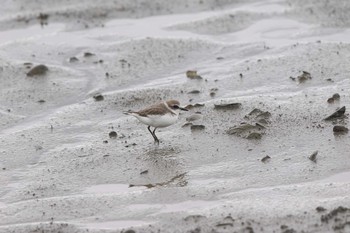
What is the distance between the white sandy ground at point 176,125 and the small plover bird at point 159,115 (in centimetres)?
32

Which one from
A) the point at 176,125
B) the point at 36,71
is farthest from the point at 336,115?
the point at 36,71

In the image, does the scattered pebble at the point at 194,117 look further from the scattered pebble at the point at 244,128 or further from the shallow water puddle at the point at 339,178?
the shallow water puddle at the point at 339,178

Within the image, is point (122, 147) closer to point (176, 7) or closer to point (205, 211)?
point (205, 211)

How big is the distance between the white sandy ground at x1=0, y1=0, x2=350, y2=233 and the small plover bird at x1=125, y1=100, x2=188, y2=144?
0.32 meters

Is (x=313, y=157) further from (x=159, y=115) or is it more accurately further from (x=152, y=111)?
(x=152, y=111)

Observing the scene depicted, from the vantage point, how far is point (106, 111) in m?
12.3

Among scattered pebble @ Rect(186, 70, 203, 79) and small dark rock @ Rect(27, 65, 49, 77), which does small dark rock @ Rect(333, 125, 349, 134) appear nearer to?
scattered pebble @ Rect(186, 70, 203, 79)

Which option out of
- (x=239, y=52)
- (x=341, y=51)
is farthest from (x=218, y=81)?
(x=341, y=51)

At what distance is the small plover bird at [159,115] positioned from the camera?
422 inches

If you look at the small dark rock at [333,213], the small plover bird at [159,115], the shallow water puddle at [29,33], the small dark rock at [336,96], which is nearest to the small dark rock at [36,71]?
the shallow water puddle at [29,33]

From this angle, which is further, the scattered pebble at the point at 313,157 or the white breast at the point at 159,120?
the white breast at the point at 159,120

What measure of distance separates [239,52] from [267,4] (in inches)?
108

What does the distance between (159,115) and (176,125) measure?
3.29 feet

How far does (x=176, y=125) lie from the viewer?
459 inches
